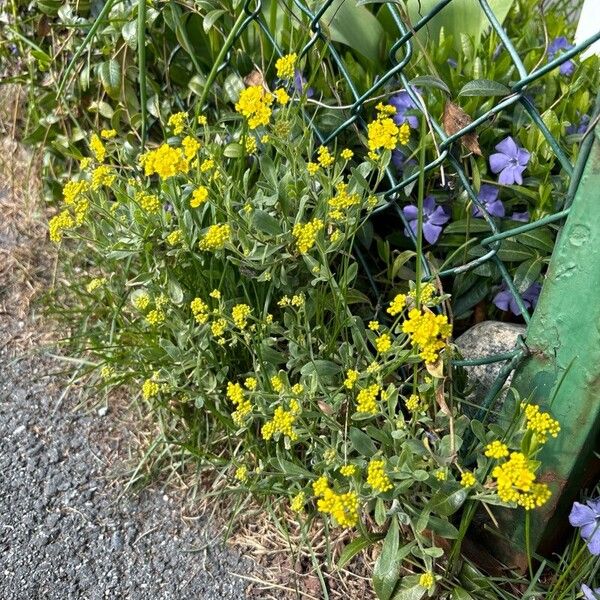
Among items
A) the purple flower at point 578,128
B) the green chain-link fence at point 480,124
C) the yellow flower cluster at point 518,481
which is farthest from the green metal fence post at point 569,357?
the purple flower at point 578,128

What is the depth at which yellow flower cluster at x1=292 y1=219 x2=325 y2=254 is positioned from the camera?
4.56 feet

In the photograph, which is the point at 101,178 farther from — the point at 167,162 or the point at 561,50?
the point at 561,50

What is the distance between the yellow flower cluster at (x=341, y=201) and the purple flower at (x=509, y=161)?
34 cm

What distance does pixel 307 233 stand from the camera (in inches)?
54.7

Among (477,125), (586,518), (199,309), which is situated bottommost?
(586,518)

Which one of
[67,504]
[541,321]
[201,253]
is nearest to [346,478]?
[541,321]

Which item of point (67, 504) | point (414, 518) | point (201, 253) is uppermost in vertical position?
point (201, 253)

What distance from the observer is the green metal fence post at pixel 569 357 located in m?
1.17

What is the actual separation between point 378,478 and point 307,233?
455 millimetres

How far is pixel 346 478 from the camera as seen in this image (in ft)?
4.59

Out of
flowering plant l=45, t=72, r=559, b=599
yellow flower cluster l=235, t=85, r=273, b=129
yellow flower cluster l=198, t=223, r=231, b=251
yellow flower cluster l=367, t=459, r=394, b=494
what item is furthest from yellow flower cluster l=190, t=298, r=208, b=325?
yellow flower cluster l=367, t=459, r=394, b=494

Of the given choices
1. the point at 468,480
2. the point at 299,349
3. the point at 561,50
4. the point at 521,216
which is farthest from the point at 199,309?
the point at 561,50

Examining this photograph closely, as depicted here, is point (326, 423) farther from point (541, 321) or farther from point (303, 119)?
point (303, 119)

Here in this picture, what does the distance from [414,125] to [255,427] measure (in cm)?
76
